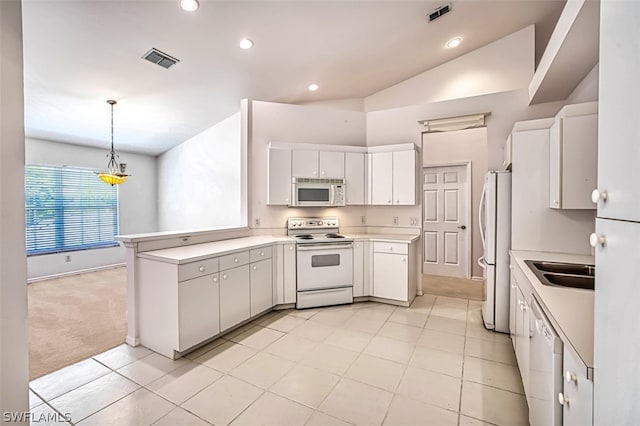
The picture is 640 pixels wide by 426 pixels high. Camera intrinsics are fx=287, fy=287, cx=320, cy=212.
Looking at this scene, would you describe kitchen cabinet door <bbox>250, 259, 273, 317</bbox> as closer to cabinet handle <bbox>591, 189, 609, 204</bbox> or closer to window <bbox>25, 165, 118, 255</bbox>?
cabinet handle <bbox>591, 189, 609, 204</bbox>

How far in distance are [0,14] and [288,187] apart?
9.56 feet

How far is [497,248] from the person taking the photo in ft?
9.71

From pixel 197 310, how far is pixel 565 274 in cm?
293

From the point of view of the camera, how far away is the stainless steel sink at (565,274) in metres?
1.87

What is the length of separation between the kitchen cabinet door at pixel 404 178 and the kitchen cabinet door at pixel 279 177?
1.50 meters

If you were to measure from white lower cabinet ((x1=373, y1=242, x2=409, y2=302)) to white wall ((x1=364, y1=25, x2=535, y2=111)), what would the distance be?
2380 mm

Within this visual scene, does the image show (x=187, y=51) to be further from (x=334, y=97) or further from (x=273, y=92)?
(x=334, y=97)

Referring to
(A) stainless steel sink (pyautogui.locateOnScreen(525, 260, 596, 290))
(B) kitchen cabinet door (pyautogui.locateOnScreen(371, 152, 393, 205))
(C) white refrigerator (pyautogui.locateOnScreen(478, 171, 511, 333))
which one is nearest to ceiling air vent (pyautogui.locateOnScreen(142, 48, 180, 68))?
(B) kitchen cabinet door (pyautogui.locateOnScreen(371, 152, 393, 205))

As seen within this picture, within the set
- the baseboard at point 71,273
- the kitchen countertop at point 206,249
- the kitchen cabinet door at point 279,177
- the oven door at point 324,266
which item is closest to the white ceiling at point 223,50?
the kitchen cabinet door at point 279,177

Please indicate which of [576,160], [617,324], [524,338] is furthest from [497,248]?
[617,324]

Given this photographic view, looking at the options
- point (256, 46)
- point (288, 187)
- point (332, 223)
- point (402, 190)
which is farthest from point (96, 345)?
point (402, 190)

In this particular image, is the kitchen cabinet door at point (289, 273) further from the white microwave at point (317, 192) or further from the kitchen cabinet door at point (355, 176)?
the kitchen cabinet door at point (355, 176)

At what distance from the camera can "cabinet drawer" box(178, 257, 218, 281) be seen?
2499 millimetres

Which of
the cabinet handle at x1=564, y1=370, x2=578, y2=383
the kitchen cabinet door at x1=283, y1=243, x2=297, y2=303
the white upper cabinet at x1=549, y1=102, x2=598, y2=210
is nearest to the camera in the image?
the cabinet handle at x1=564, y1=370, x2=578, y2=383
